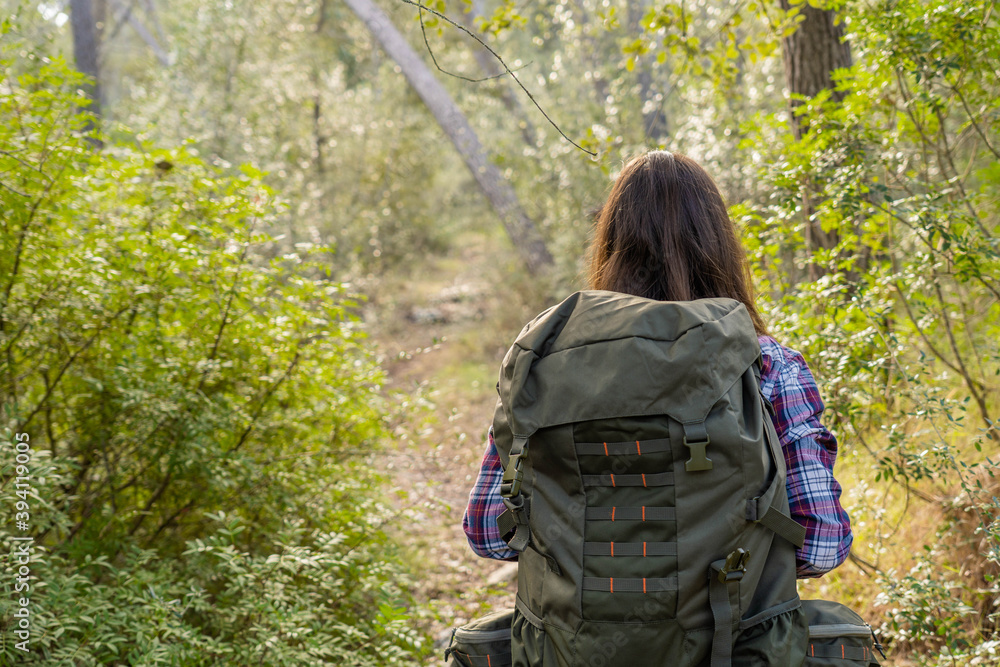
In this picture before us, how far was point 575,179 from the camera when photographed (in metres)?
8.23

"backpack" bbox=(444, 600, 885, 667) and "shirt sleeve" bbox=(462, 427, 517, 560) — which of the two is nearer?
"backpack" bbox=(444, 600, 885, 667)

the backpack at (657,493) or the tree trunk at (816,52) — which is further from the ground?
the tree trunk at (816,52)

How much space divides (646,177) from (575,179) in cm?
671

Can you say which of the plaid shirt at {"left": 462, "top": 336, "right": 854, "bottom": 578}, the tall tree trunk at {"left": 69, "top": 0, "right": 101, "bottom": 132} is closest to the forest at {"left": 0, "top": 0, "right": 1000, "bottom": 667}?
the plaid shirt at {"left": 462, "top": 336, "right": 854, "bottom": 578}

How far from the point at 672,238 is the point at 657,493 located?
70 cm

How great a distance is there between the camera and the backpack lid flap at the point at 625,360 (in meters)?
1.35

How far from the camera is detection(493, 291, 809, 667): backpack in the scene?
4.42ft

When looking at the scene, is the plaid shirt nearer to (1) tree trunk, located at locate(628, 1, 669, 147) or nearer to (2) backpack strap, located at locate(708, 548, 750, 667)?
(2) backpack strap, located at locate(708, 548, 750, 667)

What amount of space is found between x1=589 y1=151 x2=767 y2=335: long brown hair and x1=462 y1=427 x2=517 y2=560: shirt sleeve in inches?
23.5

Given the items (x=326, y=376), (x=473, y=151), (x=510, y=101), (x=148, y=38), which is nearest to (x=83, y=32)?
(x=473, y=151)

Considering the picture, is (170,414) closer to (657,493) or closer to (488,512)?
(488,512)

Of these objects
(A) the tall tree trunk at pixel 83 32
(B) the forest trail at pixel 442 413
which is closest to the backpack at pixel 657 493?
(B) the forest trail at pixel 442 413

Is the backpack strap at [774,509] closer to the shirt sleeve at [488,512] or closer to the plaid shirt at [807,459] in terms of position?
the plaid shirt at [807,459]

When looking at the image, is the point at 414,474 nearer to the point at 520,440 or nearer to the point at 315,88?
the point at 520,440
